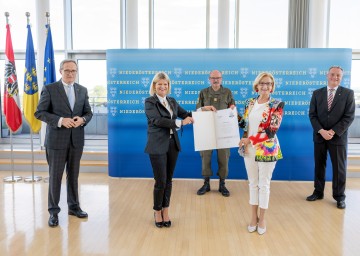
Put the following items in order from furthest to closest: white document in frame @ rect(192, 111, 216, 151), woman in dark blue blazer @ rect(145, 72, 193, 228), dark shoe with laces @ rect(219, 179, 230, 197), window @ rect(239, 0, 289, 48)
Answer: window @ rect(239, 0, 289, 48), dark shoe with laces @ rect(219, 179, 230, 197), white document in frame @ rect(192, 111, 216, 151), woman in dark blue blazer @ rect(145, 72, 193, 228)

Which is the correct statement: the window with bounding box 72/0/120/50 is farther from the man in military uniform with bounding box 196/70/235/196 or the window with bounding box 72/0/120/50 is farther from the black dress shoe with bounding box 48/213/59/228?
the black dress shoe with bounding box 48/213/59/228

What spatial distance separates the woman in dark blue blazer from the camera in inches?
123

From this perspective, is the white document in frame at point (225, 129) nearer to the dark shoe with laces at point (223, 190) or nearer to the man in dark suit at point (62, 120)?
the dark shoe with laces at point (223, 190)

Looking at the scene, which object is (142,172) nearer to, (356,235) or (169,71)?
(169,71)

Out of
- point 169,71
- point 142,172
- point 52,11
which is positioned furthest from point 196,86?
point 52,11

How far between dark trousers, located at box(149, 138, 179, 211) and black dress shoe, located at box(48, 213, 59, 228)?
1.08 metres

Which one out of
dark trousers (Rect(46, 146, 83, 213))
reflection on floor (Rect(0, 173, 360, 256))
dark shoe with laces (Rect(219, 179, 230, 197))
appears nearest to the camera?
reflection on floor (Rect(0, 173, 360, 256))

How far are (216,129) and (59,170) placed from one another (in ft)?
5.82

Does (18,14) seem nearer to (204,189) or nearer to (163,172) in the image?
(204,189)

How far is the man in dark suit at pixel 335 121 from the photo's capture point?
13.1ft

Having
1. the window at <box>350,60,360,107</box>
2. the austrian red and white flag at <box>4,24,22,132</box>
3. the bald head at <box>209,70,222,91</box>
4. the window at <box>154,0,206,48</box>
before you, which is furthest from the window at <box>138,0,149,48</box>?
the window at <box>350,60,360,107</box>

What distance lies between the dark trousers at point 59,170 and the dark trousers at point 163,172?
96cm

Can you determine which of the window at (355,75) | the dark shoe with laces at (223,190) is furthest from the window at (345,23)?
the dark shoe with laces at (223,190)

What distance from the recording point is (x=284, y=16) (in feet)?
21.7
